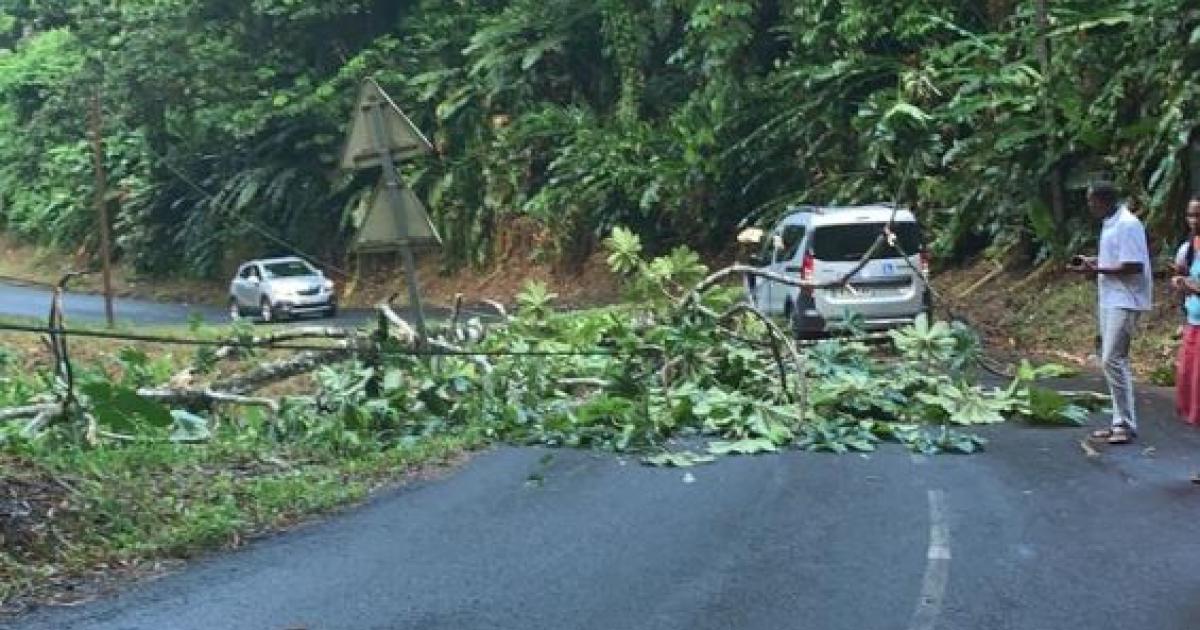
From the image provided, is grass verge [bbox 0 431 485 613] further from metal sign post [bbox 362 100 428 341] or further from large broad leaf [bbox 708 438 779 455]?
large broad leaf [bbox 708 438 779 455]

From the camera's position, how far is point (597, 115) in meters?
35.1

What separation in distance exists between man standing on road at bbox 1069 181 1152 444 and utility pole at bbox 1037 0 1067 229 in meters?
9.84

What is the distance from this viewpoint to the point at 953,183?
71.2ft

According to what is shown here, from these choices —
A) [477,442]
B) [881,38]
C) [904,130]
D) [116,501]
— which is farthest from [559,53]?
[116,501]

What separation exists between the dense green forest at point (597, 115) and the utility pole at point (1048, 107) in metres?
0.04

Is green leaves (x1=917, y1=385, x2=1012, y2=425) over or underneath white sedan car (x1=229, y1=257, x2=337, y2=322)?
over

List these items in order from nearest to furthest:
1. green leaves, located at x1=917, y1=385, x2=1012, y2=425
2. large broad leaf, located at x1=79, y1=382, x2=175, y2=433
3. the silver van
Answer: large broad leaf, located at x1=79, y1=382, x2=175, y2=433 → green leaves, located at x1=917, y1=385, x2=1012, y2=425 → the silver van

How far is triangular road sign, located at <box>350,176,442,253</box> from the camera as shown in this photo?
11.4m

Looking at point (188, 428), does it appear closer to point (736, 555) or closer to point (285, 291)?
point (736, 555)

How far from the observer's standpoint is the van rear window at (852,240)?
17.2m

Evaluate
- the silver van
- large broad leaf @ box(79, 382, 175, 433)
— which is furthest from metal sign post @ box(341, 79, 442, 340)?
the silver van

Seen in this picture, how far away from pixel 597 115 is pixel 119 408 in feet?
83.2

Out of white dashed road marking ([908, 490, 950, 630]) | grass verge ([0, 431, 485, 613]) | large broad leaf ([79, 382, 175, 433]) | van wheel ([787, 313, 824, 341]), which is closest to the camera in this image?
white dashed road marking ([908, 490, 950, 630])

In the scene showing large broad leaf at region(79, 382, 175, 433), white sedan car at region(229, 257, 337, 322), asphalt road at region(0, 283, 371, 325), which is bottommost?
asphalt road at region(0, 283, 371, 325)
